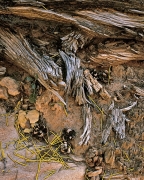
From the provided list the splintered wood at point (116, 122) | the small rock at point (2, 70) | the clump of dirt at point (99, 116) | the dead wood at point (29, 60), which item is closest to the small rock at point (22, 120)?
the clump of dirt at point (99, 116)

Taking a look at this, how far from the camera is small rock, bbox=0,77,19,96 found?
8.64 feet

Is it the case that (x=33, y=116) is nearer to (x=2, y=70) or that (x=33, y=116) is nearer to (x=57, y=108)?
(x=57, y=108)

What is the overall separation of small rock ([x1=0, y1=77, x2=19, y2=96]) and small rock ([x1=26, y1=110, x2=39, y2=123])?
0.75 ft

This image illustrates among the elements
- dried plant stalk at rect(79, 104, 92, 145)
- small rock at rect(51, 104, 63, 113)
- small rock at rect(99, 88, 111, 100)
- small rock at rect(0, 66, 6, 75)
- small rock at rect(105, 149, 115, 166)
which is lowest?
small rock at rect(105, 149, 115, 166)

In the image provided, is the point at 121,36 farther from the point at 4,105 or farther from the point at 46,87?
the point at 4,105

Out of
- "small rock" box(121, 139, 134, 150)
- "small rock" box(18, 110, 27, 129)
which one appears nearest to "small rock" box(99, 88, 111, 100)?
"small rock" box(121, 139, 134, 150)

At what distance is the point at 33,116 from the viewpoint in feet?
8.38

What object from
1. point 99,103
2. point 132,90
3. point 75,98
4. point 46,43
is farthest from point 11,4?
point 132,90

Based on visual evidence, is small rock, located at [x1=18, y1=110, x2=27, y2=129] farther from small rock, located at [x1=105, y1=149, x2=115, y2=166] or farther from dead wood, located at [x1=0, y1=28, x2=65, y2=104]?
small rock, located at [x1=105, y1=149, x2=115, y2=166]

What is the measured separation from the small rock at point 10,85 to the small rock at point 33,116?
0.23 m

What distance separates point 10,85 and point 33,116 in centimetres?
37

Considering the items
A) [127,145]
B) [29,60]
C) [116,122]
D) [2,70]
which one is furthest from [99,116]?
[2,70]

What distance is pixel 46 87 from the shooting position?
103 inches

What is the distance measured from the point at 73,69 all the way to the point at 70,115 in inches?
16.8
